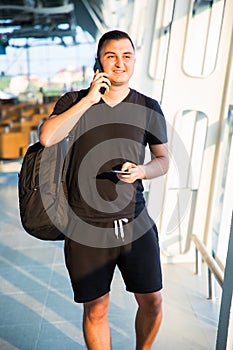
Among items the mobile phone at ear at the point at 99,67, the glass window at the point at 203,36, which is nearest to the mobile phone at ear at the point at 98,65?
the mobile phone at ear at the point at 99,67

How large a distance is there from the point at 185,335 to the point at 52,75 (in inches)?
379

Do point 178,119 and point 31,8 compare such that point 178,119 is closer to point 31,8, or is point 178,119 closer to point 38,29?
point 31,8

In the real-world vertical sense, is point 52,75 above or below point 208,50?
below

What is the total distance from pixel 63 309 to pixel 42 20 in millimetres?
9786

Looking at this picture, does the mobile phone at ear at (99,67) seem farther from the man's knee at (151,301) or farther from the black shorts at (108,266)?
the man's knee at (151,301)

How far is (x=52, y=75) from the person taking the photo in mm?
10773

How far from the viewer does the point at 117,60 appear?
128 centimetres

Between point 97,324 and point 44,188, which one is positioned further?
point 97,324

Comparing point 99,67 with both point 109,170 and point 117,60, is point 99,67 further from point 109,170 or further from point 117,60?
point 109,170

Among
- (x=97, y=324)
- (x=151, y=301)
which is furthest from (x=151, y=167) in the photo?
(x=97, y=324)

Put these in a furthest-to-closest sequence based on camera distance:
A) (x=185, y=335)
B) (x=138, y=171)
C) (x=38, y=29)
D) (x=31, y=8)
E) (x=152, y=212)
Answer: (x=38, y=29) → (x=31, y=8) → (x=152, y=212) → (x=185, y=335) → (x=138, y=171)

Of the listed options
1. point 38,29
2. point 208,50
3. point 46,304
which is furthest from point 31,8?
point 46,304

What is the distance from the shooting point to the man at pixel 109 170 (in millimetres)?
1283

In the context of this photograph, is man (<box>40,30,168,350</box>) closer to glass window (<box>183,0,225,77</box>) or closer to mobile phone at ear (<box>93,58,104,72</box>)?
mobile phone at ear (<box>93,58,104,72</box>)
